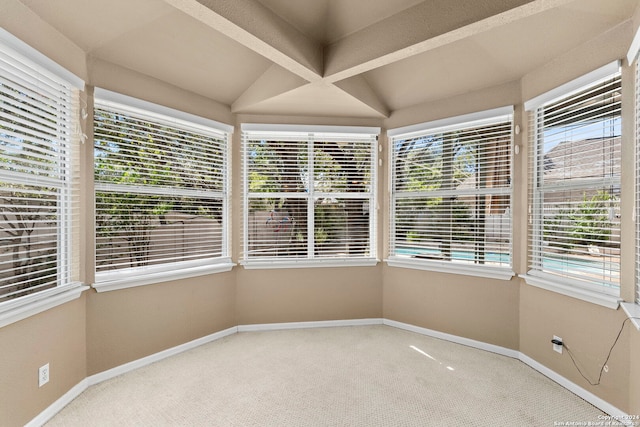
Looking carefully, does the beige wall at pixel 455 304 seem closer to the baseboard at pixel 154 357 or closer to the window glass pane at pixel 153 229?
the baseboard at pixel 154 357

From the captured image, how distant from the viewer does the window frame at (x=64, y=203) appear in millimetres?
1771

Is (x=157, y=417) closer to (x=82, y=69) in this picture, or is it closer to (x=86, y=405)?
(x=86, y=405)

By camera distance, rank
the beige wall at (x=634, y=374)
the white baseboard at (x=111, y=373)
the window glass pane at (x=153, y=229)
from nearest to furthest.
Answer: the beige wall at (x=634, y=374) → the white baseboard at (x=111, y=373) → the window glass pane at (x=153, y=229)

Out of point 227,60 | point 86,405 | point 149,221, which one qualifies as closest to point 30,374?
point 86,405

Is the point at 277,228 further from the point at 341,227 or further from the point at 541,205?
the point at 541,205

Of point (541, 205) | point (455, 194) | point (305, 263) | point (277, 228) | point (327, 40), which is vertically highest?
point (327, 40)

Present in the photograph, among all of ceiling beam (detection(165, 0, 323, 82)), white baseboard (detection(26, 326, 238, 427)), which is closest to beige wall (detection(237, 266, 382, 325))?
white baseboard (detection(26, 326, 238, 427))

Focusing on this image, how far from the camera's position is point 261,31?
1901 millimetres

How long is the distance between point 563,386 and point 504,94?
2405 millimetres

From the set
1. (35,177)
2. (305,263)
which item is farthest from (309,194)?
(35,177)

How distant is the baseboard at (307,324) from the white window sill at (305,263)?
627mm

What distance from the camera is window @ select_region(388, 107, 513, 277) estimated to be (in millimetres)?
2850

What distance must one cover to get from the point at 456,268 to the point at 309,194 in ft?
5.53

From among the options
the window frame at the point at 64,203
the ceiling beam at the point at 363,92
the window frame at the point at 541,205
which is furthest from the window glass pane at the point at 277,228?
the window frame at the point at 541,205
